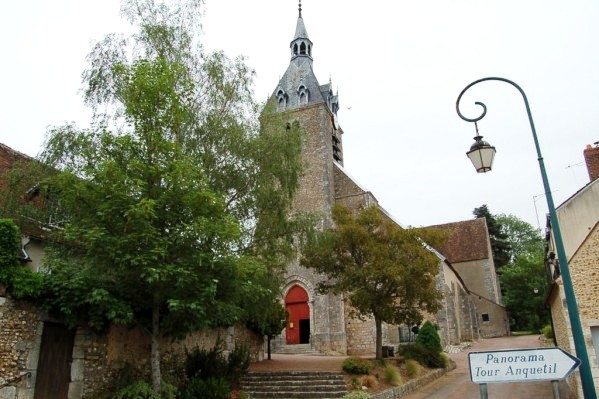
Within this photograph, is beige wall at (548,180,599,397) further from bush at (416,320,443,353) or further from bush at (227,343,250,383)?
bush at (227,343,250,383)

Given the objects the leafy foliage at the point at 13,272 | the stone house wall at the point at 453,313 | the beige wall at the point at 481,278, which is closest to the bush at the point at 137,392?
the leafy foliage at the point at 13,272

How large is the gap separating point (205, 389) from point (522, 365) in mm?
8443

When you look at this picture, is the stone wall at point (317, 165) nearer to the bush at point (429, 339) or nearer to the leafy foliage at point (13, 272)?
the bush at point (429, 339)

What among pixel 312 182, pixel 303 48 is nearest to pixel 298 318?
pixel 312 182

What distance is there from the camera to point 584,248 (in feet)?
38.8

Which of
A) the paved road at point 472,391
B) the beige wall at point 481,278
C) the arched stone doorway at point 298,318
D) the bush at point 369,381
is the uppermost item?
the beige wall at point 481,278

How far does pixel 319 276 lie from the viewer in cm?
2645

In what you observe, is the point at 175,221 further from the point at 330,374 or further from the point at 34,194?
the point at 330,374

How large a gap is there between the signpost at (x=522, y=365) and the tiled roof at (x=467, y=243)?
36196 mm

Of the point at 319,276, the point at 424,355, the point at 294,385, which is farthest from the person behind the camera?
the point at 319,276

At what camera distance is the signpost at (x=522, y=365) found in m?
5.37

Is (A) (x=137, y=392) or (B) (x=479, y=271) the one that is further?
(B) (x=479, y=271)

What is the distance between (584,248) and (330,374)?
A: 8148 millimetres

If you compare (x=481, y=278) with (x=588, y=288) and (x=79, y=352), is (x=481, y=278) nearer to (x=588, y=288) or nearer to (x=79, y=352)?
(x=588, y=288)
